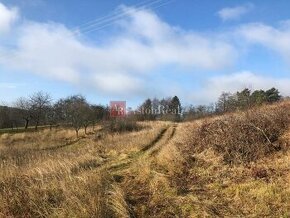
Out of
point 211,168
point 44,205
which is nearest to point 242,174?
point 211,168

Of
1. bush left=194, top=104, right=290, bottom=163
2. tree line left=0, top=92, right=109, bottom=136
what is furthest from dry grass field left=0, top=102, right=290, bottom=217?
tree line left=0, top=92, right=109, bottom=136

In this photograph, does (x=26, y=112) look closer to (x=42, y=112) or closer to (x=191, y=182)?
(x=42, y=112)

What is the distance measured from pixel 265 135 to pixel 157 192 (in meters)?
4.77

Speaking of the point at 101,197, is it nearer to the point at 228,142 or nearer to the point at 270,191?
the point at 270,191

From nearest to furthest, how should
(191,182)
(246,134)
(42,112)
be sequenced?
(191,182)
(246,134)
(42,112)

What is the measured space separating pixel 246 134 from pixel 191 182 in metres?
3.30

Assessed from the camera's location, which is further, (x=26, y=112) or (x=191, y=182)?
(x=26, y=112)

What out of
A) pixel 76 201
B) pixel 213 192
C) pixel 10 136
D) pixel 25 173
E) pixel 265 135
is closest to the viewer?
pixel 76 201

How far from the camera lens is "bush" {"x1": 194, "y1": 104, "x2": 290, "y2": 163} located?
13.1 meters

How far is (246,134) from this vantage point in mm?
13773

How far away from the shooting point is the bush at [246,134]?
13062 millimetres

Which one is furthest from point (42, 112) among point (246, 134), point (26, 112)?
point (246, 134)

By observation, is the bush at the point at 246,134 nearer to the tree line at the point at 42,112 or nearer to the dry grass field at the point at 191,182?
the dry grass field at the point at 191,182

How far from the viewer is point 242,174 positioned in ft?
37.0
